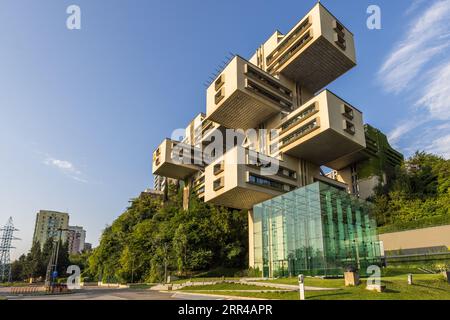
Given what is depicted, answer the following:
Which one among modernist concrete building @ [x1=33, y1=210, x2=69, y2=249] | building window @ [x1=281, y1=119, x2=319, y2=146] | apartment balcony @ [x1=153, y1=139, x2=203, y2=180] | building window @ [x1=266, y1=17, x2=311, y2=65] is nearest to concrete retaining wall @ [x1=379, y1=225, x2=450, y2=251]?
building window @ [x1=281, y1=119, x2=319, y2=146]

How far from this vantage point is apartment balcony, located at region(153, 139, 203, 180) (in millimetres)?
80625

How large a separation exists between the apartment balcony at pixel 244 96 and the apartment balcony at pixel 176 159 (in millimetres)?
23848

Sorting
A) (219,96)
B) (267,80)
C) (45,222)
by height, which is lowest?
(45,222)

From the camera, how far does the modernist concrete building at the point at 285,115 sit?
4981 cm

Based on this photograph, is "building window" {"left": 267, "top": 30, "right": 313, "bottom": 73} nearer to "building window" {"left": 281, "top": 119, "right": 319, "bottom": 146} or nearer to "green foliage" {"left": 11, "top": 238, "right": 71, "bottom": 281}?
"building window" {"left": 281, "top": 119, "right": 319, "bottom": 146}

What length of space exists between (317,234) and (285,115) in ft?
95.1

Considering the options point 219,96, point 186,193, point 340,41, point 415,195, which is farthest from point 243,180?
point 186,193

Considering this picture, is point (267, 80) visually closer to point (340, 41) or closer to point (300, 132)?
point (300, 132)

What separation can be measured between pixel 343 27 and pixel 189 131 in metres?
53.7

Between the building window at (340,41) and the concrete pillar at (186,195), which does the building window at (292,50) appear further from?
the concrete pillar at (186,195)

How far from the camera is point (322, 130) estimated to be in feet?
156

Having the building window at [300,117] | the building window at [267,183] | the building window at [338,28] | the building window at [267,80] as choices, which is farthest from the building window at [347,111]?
the building window at [267,183]
